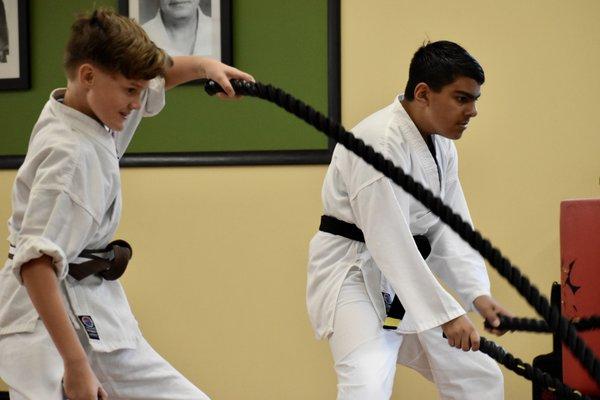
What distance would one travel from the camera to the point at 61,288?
166cm

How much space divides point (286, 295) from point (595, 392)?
4.32ft

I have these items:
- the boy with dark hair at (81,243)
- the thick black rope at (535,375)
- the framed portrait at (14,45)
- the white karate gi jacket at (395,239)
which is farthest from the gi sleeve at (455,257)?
the framed portrait at (14,45)

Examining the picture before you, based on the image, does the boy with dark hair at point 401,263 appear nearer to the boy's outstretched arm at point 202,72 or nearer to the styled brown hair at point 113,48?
the boy's outstretched arm at point 202,72

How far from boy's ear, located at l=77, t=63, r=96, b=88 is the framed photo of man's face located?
1639mm

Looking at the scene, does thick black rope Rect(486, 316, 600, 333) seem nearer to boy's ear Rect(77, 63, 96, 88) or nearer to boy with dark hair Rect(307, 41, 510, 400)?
boy with dark hair Rect(307, 41, 510, 400)

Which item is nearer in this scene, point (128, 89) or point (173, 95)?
point (128, 89)

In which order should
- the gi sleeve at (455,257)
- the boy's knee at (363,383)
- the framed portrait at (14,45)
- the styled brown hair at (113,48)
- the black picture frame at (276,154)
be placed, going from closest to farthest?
→ the styled brown hair at (113,48), the boy's knee at (363,383), the gi sleeve at (455,257), the black picture frame at (276,154), the framed portrait at (14,45)

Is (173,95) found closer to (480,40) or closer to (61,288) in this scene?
(480,40)

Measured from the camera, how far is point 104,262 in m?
1.71

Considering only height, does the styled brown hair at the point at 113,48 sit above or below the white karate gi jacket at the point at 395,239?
above

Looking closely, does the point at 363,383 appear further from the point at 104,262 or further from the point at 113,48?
the point at 113,48

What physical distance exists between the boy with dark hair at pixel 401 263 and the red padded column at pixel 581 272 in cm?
18

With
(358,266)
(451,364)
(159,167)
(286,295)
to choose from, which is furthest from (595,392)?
(159,167)

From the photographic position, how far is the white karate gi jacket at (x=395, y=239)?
2092mm
